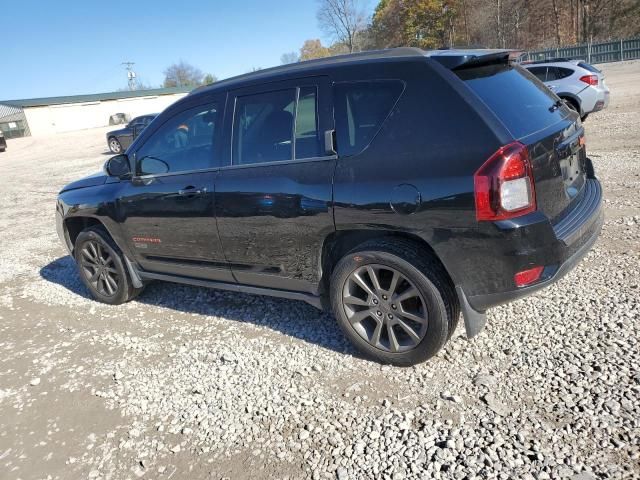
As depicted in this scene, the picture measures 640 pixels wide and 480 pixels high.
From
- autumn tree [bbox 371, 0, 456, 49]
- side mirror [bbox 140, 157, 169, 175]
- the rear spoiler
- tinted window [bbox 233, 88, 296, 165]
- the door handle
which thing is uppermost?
autumn tree [bbox 371, 0, 456, 49]

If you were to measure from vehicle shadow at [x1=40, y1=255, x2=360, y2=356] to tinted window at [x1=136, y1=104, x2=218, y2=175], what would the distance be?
Result: 4.51 feet

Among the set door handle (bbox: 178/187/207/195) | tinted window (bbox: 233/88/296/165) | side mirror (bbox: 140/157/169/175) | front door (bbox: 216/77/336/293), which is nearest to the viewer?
front door (bbox: 216/77/336/293)

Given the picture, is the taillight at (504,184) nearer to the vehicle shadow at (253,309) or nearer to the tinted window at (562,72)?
the vehicle shadow at (253,309)

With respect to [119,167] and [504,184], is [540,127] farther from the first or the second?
[119,167]

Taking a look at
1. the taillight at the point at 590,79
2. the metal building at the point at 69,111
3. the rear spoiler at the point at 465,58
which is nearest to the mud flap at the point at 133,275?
the rear spoiler at the point at 465,58

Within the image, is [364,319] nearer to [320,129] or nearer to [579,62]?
[320,129]

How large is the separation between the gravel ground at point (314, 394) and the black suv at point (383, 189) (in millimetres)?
381

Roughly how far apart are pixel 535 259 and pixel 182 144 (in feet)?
9.31

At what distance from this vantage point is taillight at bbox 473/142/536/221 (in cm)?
240

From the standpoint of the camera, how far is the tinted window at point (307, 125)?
307 centimetres

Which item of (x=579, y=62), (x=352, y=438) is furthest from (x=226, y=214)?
(x=579, y=62)

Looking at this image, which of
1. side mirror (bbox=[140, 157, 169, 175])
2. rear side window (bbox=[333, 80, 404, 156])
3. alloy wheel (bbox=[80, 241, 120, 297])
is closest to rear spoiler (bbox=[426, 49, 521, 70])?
rear side window (bbox=[333, 80, 404, 156])

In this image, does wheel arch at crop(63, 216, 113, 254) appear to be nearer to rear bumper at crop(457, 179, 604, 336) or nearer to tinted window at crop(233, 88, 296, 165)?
tinted window at crop(233, 88, 296, 165)

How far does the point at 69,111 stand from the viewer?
56.1 metres
